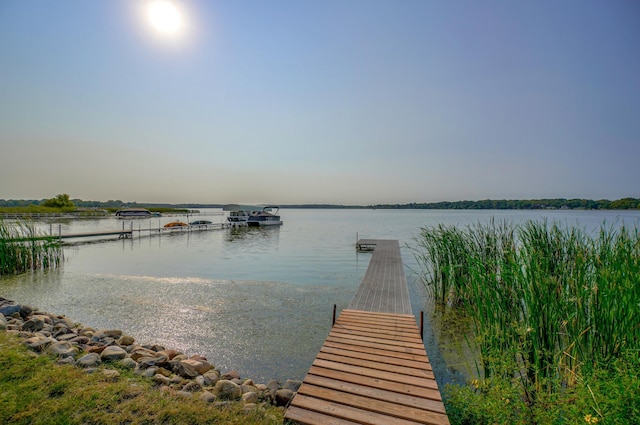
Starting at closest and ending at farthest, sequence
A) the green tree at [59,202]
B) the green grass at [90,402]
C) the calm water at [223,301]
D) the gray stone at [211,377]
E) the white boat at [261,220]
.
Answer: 1. the green grass at [90,402]
2. the gray stone at [211,377]
3. the calm water at [223,301]
4. the white boat at [261,220]
5. the green tree at [59,202]

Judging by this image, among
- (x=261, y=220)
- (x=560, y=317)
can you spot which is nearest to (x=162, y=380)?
(x=560, y=317)

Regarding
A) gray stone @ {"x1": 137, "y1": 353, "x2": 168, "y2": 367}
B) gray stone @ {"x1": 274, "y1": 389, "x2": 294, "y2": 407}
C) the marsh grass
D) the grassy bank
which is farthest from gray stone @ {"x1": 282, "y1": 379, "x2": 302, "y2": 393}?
the marsh grass

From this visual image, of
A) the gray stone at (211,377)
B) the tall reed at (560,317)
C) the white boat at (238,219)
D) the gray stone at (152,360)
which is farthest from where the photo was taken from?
the white boat at (238,219)

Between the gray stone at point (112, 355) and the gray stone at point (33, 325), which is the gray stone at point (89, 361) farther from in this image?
the gray stone at point (33, 325)

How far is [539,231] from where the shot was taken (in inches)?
206

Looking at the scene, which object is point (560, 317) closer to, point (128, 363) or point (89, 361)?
point (128, 363)

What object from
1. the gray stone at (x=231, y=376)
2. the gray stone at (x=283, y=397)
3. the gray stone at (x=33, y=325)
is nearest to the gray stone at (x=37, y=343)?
the gray stone at (x=33, y=325)

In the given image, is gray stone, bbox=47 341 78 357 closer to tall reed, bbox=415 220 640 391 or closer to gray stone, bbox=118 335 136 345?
gray stone, bbox=118 335 136 345

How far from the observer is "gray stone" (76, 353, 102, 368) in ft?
11.4

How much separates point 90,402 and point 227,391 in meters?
1.23

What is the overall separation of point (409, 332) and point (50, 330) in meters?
5.77

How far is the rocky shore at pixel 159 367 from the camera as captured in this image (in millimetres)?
3262

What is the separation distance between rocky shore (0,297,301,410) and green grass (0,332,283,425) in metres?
0.16

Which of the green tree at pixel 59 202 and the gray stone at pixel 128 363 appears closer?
the gray stone at pixel 128 363
